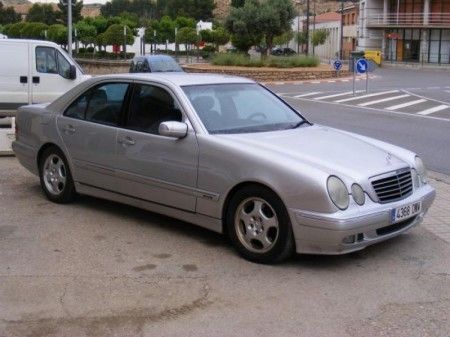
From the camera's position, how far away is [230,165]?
19.0ft

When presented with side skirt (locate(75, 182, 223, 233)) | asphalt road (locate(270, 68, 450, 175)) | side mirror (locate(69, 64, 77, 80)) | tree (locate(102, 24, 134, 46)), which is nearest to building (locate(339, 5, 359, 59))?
tree (locate(102, 24, 134, 46))

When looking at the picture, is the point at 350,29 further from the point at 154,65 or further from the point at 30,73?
the point at 30,73

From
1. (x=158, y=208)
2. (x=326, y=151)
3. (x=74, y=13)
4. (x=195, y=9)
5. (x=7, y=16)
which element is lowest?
(x=158, y=208)

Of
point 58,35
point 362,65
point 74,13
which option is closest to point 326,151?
point 362,65

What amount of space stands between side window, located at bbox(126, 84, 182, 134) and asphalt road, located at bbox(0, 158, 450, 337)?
969 mm

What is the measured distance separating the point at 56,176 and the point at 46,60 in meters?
7.84

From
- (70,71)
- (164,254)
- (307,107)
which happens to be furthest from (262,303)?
(307,107)

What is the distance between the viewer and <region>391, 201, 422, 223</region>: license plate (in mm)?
5655

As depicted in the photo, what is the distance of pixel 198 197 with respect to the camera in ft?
19.8

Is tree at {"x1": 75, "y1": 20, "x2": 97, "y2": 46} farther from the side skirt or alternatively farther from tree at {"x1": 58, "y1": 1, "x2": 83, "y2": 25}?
the side skirt

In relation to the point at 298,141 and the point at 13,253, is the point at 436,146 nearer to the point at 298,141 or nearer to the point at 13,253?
the point at 298,141

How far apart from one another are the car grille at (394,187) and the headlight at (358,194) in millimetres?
159

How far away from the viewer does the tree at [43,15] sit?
358 ft

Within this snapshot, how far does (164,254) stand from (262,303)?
1.35m
